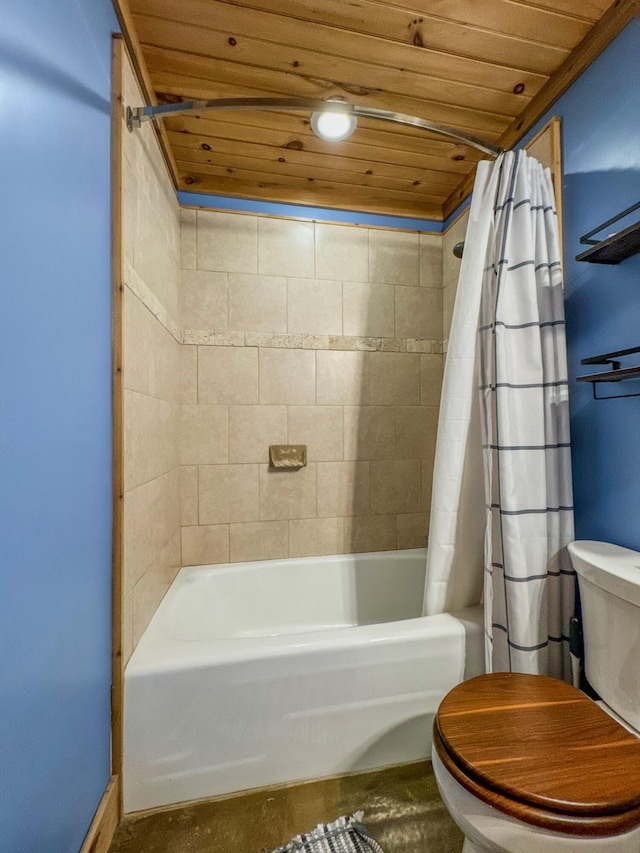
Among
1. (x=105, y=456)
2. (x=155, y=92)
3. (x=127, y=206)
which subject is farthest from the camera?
(x=155, y=92)

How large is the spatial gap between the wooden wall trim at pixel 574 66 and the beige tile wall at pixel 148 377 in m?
1.41

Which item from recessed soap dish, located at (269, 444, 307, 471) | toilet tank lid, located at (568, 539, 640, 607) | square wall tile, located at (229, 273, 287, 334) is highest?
square wall tile, located at (229, 273, 287, 334)

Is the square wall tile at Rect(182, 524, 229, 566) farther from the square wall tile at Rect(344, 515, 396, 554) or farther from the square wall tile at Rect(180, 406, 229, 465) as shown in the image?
the square wall tile at Rect(344, 515, 396, 554)

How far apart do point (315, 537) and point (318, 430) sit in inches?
22.5

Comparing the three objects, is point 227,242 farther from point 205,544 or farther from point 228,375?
point 205,544

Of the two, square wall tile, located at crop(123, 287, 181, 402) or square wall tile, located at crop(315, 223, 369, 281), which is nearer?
square wall tile, located at crop(123, 287, 181, 402)

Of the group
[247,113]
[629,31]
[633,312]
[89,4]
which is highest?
[247,113]

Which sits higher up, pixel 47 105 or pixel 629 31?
pixel 629 31

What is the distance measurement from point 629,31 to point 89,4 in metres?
1.46

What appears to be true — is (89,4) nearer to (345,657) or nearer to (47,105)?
(47,105)

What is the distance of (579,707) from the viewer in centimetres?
94

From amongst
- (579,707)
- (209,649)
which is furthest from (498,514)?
(209,649)

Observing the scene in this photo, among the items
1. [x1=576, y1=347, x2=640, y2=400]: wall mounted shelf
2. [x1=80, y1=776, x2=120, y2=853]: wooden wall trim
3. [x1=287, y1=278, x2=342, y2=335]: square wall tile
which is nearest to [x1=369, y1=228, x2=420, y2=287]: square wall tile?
[x1=287, y1=278, x2=342, y2=335]: square wall tile

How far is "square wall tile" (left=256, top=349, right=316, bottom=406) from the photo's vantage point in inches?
80.4
